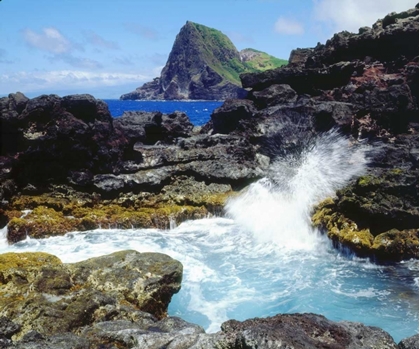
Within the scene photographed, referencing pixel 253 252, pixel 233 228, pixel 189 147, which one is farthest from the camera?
pixel 189 147

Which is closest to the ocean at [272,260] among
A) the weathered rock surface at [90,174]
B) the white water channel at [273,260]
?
the white water channel at [273,260]

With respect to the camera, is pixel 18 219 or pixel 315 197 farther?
pixel 315 197

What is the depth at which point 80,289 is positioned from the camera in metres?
9.04

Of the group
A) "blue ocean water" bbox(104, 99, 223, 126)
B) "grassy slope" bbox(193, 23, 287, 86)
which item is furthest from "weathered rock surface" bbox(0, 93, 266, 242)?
"grassy slope" bbox(193, 23, 287, 86)

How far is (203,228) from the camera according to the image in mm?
19000

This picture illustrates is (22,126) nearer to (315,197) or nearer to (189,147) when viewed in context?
(189,147)

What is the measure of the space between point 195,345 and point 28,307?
4300 millimetres

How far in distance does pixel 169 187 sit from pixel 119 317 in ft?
43.4

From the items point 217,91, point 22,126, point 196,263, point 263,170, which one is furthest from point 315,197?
point 217,91

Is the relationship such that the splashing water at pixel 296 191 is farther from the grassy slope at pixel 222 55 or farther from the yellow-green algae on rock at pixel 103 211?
the grassy slope at pixel 222 55

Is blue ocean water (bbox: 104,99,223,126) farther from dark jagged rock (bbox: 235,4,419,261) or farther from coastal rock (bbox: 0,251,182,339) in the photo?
coastal rock (bbox: 0,251,182,339)

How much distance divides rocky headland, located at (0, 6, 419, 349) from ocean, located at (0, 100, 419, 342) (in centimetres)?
89

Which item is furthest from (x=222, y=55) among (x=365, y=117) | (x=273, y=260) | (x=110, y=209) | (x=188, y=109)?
(x=273, y=260)

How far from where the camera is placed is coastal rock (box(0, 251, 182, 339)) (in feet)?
25.8
